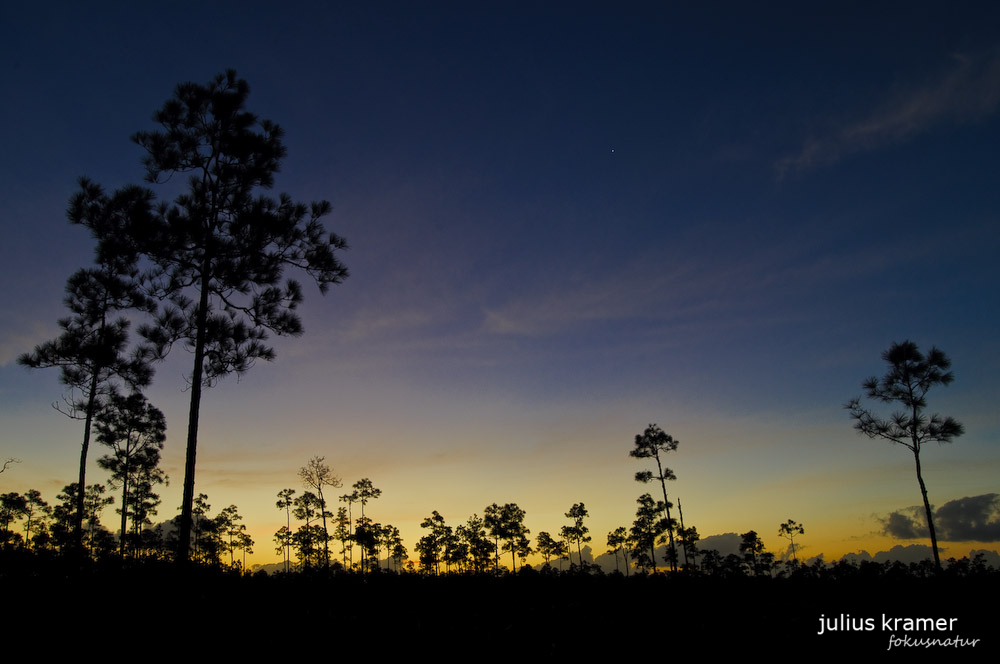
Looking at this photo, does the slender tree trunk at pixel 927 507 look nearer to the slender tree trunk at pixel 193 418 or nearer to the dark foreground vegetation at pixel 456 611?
the dark foreground vegetation at pixel 456 611

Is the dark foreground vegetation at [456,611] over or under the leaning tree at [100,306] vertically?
under

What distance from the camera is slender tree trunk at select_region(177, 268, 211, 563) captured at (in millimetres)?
12695

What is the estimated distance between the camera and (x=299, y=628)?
6691 mm

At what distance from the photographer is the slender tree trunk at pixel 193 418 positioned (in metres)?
12.7

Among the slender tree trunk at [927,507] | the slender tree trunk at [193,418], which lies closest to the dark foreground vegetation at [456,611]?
the slender tree trunk at [193,418]

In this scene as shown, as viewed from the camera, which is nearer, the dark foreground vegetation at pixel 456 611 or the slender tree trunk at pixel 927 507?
the dark foreground vegetation at pixel 456 611

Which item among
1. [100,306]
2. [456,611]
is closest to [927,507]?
[456,611]

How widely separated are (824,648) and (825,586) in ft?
19.9

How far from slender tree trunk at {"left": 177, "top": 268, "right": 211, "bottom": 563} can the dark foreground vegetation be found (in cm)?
142

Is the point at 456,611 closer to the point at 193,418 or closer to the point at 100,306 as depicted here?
the point at 193,418

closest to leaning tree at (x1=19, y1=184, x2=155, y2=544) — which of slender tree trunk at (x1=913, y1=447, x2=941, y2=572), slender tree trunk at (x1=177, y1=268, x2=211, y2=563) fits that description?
slender tree trunk at (x1=177, y1=268, x2=211, y2=563)

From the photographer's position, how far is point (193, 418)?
14.0 metres

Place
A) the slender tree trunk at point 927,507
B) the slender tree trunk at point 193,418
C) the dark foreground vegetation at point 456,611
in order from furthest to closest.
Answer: the slender tree trunk at point 927,507 < the slender tree trunk at point 193,418 < the dark foreground vegetation at point 456,611

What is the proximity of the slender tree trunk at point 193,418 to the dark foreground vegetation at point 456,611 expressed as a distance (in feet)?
4.67
